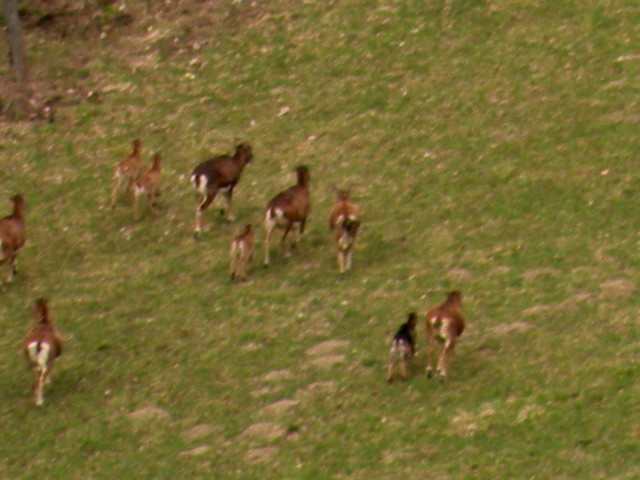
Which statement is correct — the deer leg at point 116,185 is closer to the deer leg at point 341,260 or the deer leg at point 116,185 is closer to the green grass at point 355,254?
the green grass at point 355,254

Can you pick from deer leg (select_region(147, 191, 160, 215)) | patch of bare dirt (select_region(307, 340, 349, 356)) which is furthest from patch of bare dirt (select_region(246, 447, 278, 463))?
deer leg (select_region(147, 191, 160, 215))

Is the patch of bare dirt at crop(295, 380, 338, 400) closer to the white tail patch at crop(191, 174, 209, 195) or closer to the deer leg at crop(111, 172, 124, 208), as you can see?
the white tail patch at crop(191, 174, 209, 195)

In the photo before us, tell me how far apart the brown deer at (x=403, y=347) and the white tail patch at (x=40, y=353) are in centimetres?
430

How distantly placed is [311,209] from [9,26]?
363 inches

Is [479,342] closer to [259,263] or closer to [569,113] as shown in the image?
[259,263]

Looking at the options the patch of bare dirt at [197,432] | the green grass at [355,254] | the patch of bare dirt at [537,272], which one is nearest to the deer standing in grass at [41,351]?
the green grass at [355,254]

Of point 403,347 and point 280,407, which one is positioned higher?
point 403,347

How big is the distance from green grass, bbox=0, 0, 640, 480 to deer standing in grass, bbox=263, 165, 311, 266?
35cm

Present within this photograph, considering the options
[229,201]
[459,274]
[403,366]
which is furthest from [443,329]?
[229,201]

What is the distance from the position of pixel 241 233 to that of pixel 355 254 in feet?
6.06

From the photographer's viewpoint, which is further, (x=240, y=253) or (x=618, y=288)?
(x=240, y=253)

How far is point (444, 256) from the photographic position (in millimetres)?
23312

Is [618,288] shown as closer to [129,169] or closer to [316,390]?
[316,390]

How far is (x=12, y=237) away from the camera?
77.6ft
